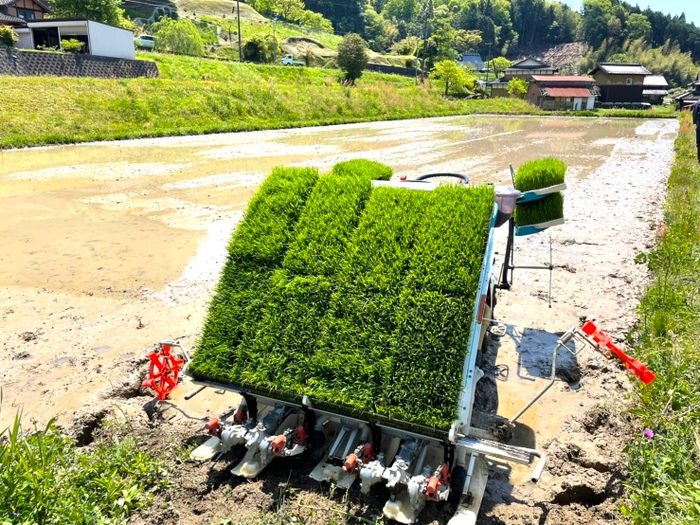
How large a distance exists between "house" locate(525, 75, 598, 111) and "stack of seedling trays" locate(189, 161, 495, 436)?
62.6 metres

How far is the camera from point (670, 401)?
341 cm

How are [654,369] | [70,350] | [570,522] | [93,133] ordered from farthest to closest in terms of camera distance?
1. [93,133]
2. [70,350]
3. [654,369]
4. [570,522]

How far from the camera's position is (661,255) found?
22.3ft

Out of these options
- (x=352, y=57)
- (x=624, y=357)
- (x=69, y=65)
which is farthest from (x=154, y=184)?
(x=352, y=57)

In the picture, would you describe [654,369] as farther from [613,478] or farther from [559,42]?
[559,42]

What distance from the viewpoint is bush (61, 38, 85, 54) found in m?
30.2

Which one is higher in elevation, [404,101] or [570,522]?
[404,101]

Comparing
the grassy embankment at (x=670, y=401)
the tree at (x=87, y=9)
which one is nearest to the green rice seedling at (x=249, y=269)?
the grassy embankment at (x=670, y=401)

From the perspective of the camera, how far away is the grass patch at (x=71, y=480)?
95.1 inches

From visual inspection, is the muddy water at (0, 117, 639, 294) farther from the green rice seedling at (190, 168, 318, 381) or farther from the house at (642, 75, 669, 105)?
the house at (642, 75, 669, 105)

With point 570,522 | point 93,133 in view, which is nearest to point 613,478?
point 570,522

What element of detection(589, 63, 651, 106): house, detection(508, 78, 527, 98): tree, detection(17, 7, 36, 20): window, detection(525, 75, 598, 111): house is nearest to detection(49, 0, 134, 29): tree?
detection(17, 7, 36, 20): window

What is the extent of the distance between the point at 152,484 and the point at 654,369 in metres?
3.78

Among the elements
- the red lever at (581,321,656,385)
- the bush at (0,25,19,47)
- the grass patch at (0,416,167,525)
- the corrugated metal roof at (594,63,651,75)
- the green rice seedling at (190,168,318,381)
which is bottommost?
the grass patch at (0,416,167,525)
